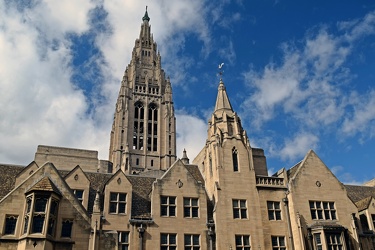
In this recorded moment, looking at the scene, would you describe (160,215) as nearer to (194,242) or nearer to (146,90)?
(194,242)

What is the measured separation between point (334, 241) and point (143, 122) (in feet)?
244

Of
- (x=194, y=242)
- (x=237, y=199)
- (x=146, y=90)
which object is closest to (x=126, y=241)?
(x=194, y=242)

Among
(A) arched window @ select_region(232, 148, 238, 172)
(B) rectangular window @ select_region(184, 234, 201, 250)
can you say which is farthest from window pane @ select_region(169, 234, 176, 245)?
(A) arched window @ select_region(232, 148, 238, 172)

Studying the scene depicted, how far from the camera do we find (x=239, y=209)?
3353 cm

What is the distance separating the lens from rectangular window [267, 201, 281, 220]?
34188 mm

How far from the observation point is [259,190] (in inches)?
1379

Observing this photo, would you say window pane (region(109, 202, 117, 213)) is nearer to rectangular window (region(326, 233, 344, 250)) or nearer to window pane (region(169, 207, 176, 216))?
window pane (region(169, 207, 176, 216))

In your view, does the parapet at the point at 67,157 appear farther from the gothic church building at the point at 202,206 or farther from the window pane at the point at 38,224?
the window pane at the point at 38,224

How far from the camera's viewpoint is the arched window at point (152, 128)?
328 ft

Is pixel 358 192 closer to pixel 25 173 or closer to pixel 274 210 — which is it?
pixel 274 210

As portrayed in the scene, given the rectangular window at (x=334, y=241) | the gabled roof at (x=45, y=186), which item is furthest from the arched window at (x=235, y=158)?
the gabled roof at (x=45, y=186)

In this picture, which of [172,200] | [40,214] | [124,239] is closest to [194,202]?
[172,200]

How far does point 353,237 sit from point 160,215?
58.6 feet

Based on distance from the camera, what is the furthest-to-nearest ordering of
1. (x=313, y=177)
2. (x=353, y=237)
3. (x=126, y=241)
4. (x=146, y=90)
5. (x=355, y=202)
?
(x=146, y=90)
(x=355, y=202)
(x=313, y=177)
(x=353, y=237)
(x=126, y=241)
